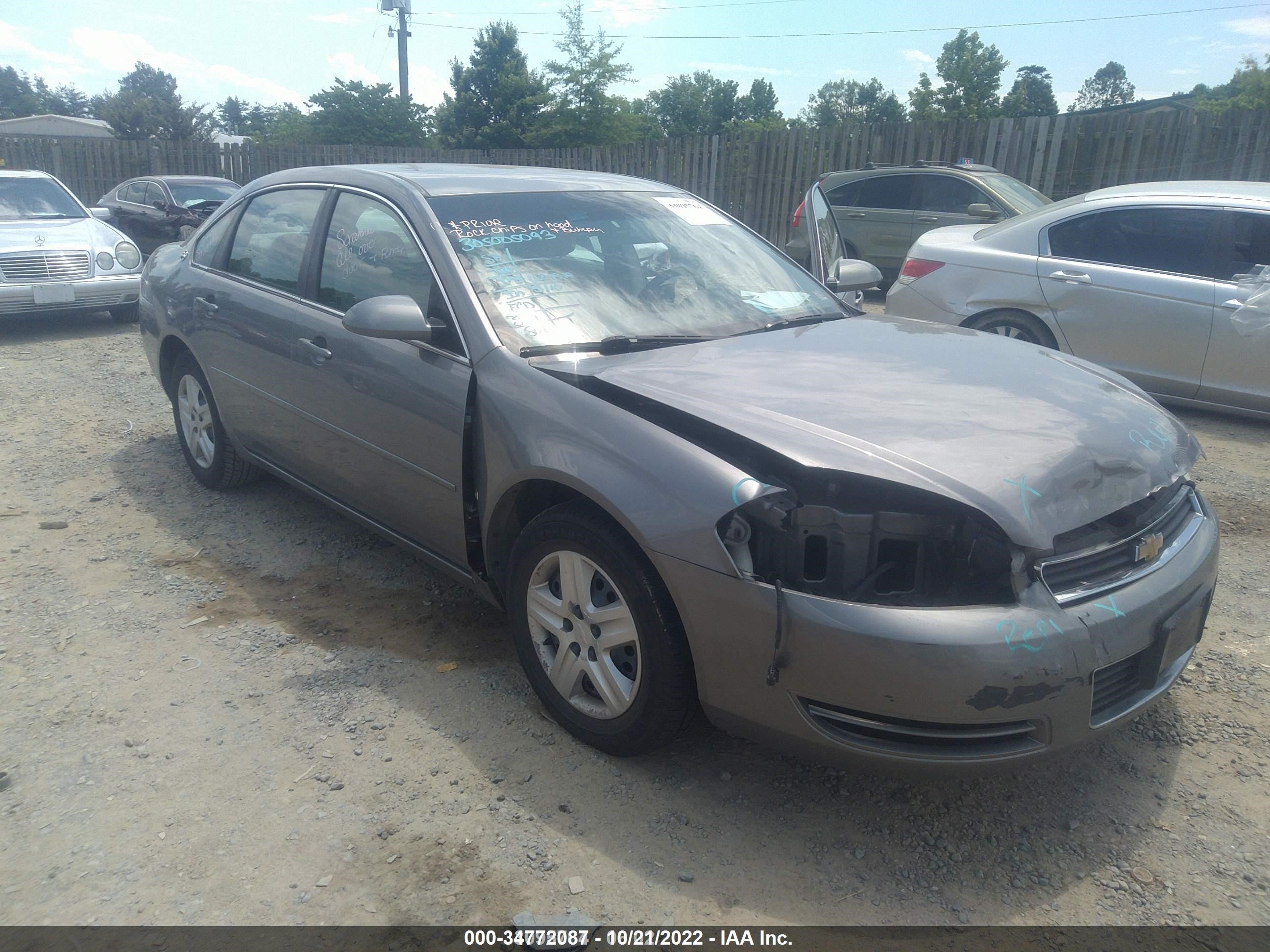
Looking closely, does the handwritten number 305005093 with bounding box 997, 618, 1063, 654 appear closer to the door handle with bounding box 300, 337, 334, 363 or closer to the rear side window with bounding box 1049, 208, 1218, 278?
the door handle with bounding box 300, 337, 334, 363

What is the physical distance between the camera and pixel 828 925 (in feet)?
7.27

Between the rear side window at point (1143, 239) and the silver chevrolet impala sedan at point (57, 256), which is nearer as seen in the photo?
the rear side window at point (1143, 239)

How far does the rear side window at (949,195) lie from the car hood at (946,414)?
7.50 meters

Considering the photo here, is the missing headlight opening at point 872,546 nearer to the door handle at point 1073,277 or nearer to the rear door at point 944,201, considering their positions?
the door handle at point 1073,277

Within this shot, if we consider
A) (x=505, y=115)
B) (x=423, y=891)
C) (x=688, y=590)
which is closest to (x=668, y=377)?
(x=688, y=590)

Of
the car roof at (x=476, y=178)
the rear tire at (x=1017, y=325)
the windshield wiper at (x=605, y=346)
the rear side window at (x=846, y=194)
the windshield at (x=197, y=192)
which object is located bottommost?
the rear tire at (x=1017, y=325)

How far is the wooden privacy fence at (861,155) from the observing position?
37.8 ft

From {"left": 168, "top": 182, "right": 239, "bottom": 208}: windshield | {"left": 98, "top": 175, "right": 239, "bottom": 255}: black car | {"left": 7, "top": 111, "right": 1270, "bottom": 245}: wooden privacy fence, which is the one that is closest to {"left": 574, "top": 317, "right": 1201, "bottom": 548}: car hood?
{"left": 7, "top": 111, "right": 1270, "bottom": 245}: wooden privacy fence

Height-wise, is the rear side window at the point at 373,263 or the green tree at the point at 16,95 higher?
the green tree at the point at 16,95

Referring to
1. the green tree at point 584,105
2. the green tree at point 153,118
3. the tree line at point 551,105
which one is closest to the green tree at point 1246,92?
the tree line at point 551,105

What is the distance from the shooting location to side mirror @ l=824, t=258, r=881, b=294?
4539mm

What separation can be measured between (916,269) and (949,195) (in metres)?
4.01

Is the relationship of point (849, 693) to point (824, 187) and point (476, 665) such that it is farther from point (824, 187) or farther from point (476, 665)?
point (824, 187)

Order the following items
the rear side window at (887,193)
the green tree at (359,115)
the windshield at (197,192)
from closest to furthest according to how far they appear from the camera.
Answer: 1. the rear side window at (887,193)
2. the windshield at (197,192)
3. the green tree at (359,115)
